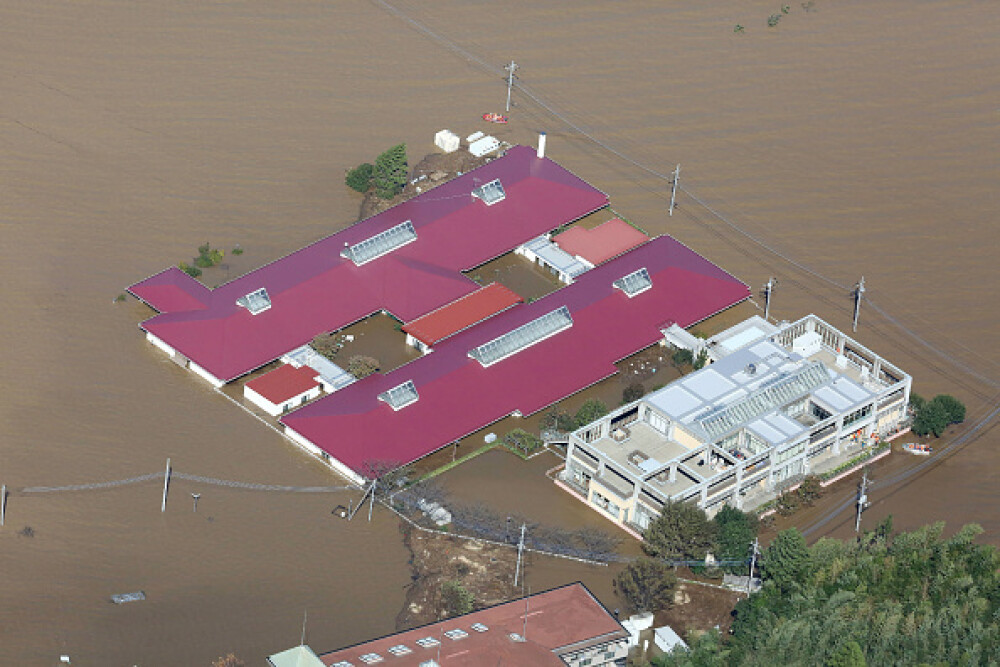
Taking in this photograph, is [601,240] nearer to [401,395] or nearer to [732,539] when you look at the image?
[401,395]

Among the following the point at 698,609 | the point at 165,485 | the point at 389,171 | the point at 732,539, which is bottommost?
the point at 698,609

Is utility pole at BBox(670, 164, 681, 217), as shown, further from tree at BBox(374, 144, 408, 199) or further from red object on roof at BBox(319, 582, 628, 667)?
red object on roof at BBox(319, 582, 628, 667)

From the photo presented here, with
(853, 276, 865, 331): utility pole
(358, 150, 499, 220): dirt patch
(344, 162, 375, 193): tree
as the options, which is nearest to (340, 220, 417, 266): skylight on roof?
(358, 150, 499, 220): dirt patch

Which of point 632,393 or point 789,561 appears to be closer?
point 789,561

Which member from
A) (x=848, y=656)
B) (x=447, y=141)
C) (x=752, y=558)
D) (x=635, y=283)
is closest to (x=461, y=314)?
(x=635, y=283)

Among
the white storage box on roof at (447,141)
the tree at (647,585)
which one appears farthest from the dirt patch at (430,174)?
the tree at (647,585)
